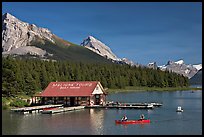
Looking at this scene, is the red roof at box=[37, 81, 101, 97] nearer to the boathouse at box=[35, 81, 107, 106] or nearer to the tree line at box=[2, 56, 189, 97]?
the boathouse at box=[35, 81, 107, 106]

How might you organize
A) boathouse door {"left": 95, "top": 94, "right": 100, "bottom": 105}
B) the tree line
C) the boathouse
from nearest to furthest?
1. the boathouse
2. boathouse door {"left": 95, "top": 94, "right": 100, "bottom": 105}
3. the tree line

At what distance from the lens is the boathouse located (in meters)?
77.0

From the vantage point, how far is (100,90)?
260ft

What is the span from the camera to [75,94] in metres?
77.0

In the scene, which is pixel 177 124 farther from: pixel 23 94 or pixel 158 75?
pixel 158 75

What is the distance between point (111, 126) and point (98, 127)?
2.05 meters

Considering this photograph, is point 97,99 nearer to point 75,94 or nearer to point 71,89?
point 75,94

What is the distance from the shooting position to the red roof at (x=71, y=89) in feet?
253

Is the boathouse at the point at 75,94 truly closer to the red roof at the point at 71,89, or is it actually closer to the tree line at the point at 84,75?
the red roof at the point at 71,89

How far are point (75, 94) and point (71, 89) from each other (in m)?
1.97

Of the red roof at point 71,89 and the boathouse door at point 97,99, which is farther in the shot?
the boathouse door at point 97,99

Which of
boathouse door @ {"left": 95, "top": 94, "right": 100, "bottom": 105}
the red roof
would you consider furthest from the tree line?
boathouse door @ {"left": 95, "top": 94, "right": 100, "bottom": 105}

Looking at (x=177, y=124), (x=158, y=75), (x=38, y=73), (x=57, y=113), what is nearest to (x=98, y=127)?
(x=177, y=124)

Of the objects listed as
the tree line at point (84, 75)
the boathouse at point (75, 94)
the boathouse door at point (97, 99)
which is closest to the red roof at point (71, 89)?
the boathouse at point (75, 94)
